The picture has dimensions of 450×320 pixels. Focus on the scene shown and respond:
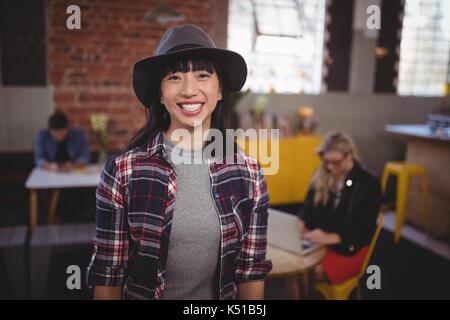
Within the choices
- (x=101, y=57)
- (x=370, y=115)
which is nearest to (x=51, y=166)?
(x=101, y=57)

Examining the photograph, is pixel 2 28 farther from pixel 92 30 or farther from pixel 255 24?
pixel 255 24

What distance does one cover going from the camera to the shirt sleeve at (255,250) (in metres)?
1.16

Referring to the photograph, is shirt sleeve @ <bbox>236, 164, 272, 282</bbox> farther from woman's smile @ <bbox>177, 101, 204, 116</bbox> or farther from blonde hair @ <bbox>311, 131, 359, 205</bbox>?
blonde hair @ <bbox>311, 131, 359, 205</bbox>

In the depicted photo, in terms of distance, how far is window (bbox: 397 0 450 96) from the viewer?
5750mm

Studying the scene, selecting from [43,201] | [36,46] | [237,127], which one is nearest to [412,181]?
[237,127]

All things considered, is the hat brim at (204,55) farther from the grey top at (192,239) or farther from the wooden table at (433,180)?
the wooden table at (433,180)

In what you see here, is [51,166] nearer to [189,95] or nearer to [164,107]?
[164,107]

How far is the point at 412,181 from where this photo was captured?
428 cm

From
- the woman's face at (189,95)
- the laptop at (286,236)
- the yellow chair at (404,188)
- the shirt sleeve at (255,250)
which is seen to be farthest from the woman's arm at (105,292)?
the yellow chair at (404,188)

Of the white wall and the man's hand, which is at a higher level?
the white wall

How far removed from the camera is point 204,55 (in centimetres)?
111

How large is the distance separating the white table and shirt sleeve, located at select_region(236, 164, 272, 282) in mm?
2266

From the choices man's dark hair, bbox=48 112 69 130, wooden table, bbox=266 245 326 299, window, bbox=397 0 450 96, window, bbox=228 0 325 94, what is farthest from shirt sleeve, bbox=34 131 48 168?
window, bbox=397 0 450 96

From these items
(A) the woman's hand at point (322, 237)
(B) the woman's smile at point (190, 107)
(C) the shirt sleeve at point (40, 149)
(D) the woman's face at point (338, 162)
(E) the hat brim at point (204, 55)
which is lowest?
(A) the woman's hand at point (322, 237)
